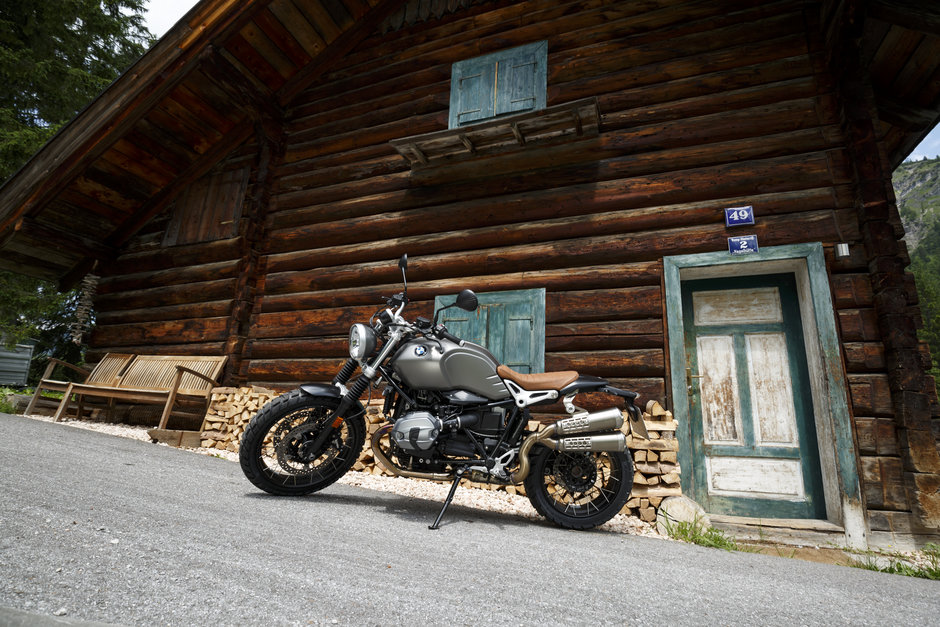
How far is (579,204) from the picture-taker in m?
5.00

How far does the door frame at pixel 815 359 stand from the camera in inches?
141

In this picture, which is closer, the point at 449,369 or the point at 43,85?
the point at 449,369

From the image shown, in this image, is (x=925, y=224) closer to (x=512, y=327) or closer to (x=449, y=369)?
(x=512, y=327)

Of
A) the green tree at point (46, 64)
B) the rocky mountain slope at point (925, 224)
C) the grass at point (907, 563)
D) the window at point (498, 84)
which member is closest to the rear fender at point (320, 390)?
the grass at point (907, 563)

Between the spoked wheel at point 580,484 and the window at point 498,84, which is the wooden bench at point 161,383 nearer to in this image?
the spoked wheel at point 580,484

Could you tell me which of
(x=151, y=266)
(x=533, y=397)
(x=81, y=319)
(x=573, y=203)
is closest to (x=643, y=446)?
(x=533, y=397)

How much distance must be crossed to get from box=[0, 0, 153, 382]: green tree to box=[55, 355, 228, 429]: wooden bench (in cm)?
347

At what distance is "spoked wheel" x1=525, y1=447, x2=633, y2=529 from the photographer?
9.84 feet

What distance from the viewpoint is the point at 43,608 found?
103 cm

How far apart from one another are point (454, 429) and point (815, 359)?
129 inches

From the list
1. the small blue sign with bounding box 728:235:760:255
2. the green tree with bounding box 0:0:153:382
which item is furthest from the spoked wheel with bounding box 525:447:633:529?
the green tree with bounding box 0:0:153:382

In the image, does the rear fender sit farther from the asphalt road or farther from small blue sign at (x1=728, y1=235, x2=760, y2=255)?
small blue sign at (x1=728, y1=235, x2=760, y2=255)

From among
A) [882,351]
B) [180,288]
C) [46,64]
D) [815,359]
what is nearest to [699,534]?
[815,359]

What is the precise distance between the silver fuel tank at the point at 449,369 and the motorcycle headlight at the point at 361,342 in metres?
0.21
